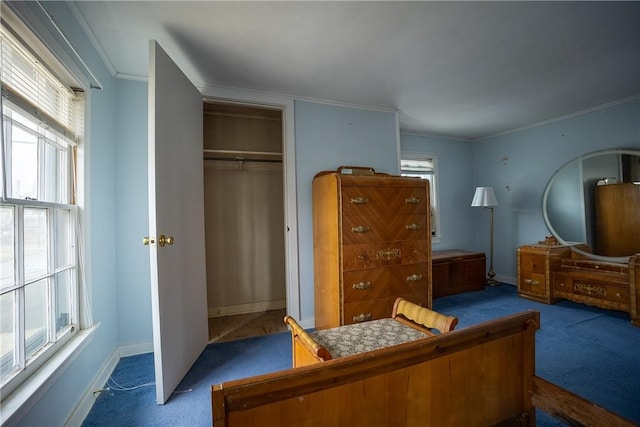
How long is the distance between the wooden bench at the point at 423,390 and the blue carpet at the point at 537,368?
29.8 inches

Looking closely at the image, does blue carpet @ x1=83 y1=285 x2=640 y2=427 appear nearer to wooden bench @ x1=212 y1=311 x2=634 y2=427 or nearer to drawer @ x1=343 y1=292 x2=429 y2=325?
drawer @ x1=343 y1=292 x2=429 y2=325

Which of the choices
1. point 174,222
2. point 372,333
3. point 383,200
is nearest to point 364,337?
point 372,333

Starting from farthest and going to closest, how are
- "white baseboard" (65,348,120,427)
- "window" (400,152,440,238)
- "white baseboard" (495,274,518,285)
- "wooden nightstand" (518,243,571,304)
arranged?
"window" (400,152,440,238)
"white baseboard" (495,274,518,285)
"wooden nightstand" (518,243,571,304)
"white baseboard" (65,348,120,427)

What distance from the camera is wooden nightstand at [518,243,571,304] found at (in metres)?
3.15

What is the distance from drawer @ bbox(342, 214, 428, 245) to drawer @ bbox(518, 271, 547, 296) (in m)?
1.94

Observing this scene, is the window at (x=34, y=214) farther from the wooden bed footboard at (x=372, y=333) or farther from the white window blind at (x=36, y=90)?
Result: the wooden bed footboard at (x=372, y=333)

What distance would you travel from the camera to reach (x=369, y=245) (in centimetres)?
223

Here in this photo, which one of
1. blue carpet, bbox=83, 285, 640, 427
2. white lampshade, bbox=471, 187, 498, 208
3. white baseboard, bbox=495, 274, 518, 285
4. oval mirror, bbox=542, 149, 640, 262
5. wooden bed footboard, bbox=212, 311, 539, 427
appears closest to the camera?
wooden bed footboard, bbox=212, 311, 539, 427

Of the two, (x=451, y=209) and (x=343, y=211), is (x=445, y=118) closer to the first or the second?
(x=451, y=209)

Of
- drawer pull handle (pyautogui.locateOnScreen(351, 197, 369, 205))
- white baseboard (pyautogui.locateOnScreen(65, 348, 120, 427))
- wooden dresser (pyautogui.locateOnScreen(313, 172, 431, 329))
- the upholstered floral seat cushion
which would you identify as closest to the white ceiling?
wooden dresser (pyautogui.locateOnScreen(313, 172, 431, 329))

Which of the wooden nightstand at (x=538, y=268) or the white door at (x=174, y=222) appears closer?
the white door at (x=174, y=222)

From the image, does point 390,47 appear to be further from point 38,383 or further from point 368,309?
point 38,383

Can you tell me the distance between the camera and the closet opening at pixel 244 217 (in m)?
3.06

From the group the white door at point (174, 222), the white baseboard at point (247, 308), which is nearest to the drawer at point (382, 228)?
the white door at point (174, 222)
